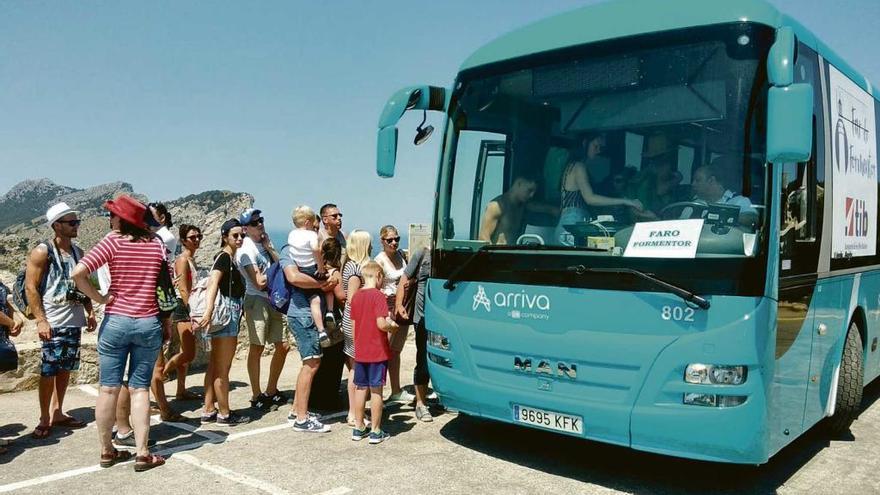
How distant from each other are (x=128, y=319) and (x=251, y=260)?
1.73 meters

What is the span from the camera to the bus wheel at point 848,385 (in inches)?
247

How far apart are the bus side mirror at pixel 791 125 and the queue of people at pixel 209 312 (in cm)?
323

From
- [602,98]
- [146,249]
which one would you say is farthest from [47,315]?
[602,98]

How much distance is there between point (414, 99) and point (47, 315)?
3.56 meters

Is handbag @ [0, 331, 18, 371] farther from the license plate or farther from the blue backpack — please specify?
the license plate

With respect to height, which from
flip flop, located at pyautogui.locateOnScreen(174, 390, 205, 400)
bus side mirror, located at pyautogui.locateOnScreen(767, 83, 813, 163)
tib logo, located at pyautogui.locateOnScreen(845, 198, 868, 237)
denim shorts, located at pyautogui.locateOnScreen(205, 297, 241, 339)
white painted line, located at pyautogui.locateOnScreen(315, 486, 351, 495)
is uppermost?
bus side mirror, located at pyautogui.locateOnScreen(767, 83, 813, 163)

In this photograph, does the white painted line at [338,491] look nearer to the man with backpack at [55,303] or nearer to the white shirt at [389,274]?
the white shirt at [389,274]

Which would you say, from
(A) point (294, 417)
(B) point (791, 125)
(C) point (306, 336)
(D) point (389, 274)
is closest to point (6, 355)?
(C) point (306, 336)

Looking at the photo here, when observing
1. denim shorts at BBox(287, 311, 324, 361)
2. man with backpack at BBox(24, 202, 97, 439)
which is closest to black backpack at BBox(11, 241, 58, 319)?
man with backpack at BBox(24, 202, 97, 439)

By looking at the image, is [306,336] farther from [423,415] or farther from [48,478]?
[48,478]

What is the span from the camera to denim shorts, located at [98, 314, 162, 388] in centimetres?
517

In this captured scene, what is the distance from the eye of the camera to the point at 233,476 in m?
5.16

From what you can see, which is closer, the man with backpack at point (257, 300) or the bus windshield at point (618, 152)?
the bus windshield at point (618, 152)

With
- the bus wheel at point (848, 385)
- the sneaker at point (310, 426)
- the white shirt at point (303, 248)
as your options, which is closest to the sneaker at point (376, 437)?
the sneaker at point (310, 426)
